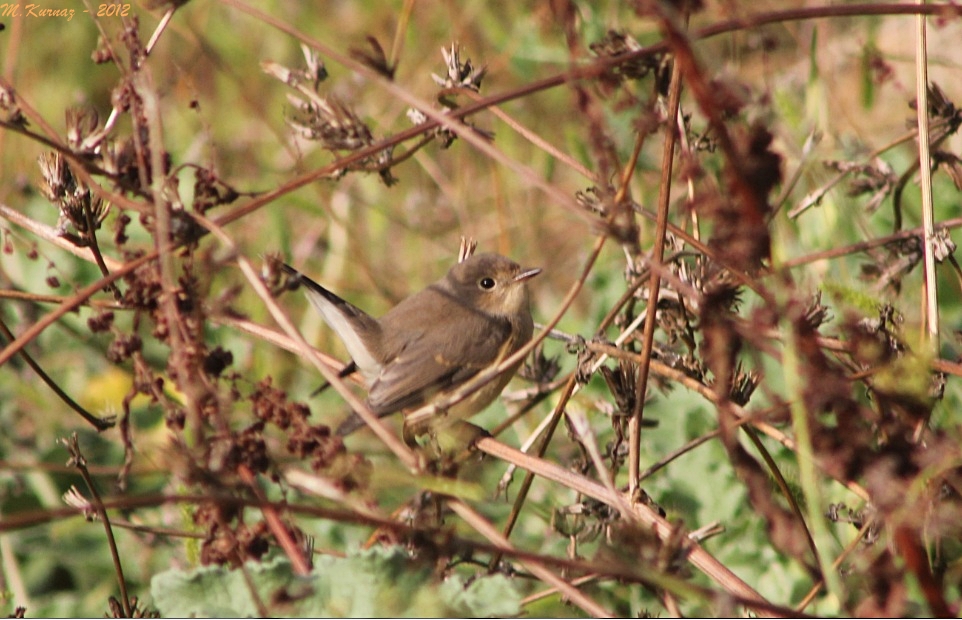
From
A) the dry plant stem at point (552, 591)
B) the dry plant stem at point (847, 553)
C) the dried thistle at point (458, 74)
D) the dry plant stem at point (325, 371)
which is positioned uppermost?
the dried thistle at point (458, 74)

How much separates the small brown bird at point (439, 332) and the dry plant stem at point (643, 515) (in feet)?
4.07

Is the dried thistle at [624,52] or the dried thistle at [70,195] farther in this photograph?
the dried thistle at [624,52]

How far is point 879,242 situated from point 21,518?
2.14 metres

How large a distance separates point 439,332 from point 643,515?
2.09 meters

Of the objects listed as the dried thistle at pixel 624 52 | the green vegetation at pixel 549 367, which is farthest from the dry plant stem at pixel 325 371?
the dried thistle at pixel 624 52

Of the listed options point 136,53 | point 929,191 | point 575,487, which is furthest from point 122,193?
point 929,191

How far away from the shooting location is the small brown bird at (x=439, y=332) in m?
4.02

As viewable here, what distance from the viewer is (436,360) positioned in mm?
4199

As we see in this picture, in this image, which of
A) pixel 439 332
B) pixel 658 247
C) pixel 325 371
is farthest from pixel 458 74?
pixel 439 332

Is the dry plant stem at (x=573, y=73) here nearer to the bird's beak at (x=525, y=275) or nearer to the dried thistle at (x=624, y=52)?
the dried thistle at (x=624, y=52)

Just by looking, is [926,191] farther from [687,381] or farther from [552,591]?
[552,591]

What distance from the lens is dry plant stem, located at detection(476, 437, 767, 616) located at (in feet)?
7.22

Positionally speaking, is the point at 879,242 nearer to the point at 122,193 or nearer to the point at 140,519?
the point at 122,193

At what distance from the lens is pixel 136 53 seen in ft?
7.62
